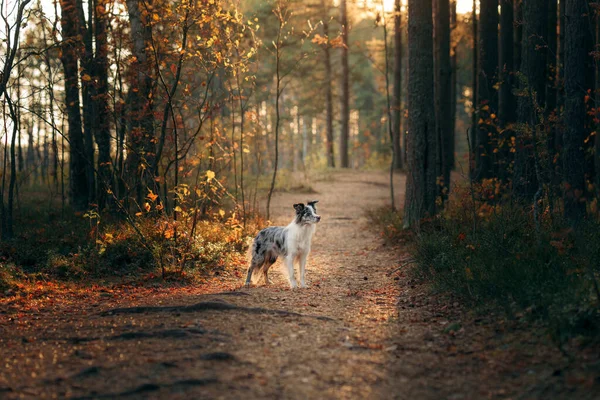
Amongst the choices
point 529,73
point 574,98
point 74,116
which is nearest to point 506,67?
point 529,73

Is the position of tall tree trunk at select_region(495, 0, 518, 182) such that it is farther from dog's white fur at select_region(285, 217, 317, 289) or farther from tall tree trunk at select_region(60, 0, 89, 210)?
tall tree trunk at select_region(60, 0, 89, 210)

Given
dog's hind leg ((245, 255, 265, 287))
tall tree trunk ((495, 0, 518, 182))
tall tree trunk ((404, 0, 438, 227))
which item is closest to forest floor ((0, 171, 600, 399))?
dog's hind leg ((245, 255, 265, 287))

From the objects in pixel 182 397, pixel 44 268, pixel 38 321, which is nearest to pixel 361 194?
pixel 44 268

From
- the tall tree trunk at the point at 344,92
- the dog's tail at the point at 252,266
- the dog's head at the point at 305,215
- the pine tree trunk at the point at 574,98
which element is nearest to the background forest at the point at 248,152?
the pine tree trunk at the point at 574,98

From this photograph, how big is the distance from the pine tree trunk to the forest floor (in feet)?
11.1

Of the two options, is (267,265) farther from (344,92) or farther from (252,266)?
(344,92)

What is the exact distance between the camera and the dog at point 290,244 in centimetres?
884

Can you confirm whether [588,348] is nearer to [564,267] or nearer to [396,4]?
[564,267]

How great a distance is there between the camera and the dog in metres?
8.84

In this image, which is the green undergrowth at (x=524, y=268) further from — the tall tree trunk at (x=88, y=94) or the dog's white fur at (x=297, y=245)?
the tall tree trunk at (x=88, y=94)

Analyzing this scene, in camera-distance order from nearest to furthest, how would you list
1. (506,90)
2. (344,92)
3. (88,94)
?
(88,94) < (506,90) < (344,92)

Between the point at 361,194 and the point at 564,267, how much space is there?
18349 mm

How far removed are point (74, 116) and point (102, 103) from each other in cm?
182

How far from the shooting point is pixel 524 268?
6.48 metres
